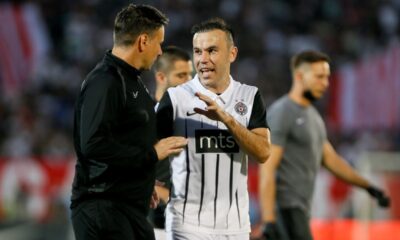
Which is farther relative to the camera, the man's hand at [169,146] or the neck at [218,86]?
the neck at [218,86]

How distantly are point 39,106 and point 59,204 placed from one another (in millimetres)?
3193

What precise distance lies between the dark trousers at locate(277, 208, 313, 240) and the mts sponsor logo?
7.18 feet

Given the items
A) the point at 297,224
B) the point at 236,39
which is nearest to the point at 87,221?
the point at 297,224

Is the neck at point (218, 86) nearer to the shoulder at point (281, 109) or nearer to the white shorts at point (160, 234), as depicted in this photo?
the white shorts at point (160, 234)

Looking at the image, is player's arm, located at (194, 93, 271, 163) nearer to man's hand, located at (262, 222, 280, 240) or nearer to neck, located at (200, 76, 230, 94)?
neck, located at (200, 76, 230, 94)

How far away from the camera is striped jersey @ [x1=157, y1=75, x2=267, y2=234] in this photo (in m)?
5.35

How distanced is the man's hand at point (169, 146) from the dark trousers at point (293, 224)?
8.34 ft

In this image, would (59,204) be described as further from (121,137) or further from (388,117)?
(121,137)

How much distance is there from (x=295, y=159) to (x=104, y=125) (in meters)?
3.00

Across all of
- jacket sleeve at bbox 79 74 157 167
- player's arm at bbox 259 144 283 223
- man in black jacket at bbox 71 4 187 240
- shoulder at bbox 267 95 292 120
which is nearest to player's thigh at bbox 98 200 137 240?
man in black jacket at bbox 71 4 187 240

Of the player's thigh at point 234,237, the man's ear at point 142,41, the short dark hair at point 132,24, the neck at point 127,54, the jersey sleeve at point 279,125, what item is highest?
the short dark hair at point 132,24

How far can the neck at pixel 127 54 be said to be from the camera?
196 inches

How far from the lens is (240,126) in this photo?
202 inches

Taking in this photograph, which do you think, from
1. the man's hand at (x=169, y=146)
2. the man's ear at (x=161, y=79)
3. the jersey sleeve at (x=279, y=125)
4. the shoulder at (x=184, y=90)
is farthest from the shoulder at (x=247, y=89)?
the jersey sleeve at (x=279, y=125)
